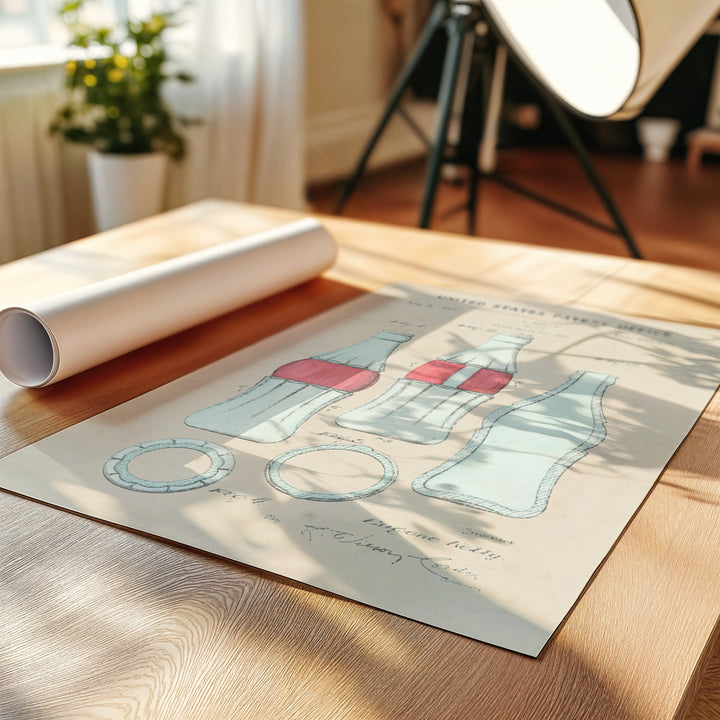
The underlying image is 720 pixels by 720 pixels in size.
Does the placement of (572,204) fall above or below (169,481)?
below

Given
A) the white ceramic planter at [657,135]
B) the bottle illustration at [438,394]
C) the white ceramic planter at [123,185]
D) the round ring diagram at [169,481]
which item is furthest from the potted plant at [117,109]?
the white ceramic planter at [657,135]

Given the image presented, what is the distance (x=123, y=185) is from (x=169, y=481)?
79.0 inches

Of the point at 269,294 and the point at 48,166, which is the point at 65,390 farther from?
the point at 48,166

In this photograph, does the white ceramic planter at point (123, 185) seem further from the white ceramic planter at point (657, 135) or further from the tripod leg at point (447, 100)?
the white ceramic planter at point (657, 135)

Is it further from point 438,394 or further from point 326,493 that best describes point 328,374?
point 326,493

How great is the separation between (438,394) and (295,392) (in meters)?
0.13

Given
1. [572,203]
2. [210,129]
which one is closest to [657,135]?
[572,203]

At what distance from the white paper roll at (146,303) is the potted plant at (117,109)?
5.09ft

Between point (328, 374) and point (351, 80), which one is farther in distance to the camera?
point (351, 80)

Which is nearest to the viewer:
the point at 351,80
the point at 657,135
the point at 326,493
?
the point at 326,493

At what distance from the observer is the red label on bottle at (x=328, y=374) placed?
84 centimetres

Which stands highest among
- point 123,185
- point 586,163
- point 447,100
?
point 447,100

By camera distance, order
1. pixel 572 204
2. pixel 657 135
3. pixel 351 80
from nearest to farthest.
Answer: pixel 572 204 → pixel 351 80 → pixel 657 135

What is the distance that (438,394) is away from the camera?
0.82m
